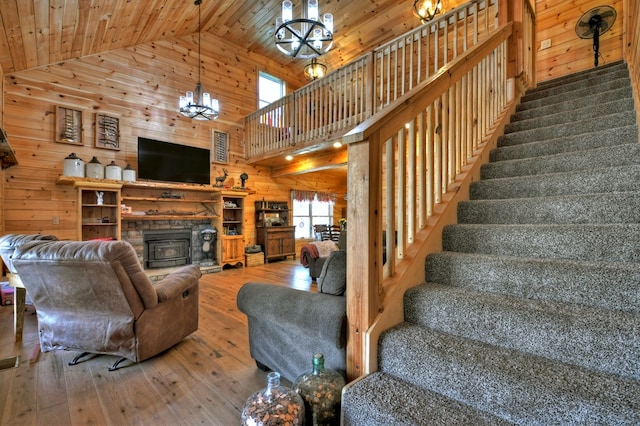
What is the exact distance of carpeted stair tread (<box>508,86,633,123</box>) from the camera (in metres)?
2.65

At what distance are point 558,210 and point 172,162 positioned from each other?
241 inches

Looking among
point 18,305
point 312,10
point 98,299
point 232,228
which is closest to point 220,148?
point 232,228

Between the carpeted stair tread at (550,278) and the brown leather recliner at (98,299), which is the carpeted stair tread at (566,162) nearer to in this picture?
the carpeted stair tread at (550,278)

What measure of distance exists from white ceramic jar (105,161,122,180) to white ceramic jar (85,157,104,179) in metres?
0.10

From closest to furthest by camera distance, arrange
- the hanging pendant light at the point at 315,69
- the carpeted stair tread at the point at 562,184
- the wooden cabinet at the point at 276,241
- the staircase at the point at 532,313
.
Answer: the staircase at the point at 532,313 → the carpeted stair tread at the point at 562,184 → the hanging pendant light at the point at 315,69 → the wooden cabinet at the point at 276,241

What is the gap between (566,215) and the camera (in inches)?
68.6

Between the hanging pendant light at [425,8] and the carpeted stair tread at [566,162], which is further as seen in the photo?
the hanging pendant light at [425,8]

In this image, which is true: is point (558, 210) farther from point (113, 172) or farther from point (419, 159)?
point (113, 172)

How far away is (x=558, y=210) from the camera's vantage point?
177cm

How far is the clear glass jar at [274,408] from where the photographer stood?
1250 mm

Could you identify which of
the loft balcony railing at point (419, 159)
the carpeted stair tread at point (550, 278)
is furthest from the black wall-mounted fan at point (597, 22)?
the carpeted stair tread at point (550, 278)

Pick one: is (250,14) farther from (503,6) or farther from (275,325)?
(275,325)

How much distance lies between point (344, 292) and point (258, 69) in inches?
297

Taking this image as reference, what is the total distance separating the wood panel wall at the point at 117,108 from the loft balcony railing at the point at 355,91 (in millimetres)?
859
